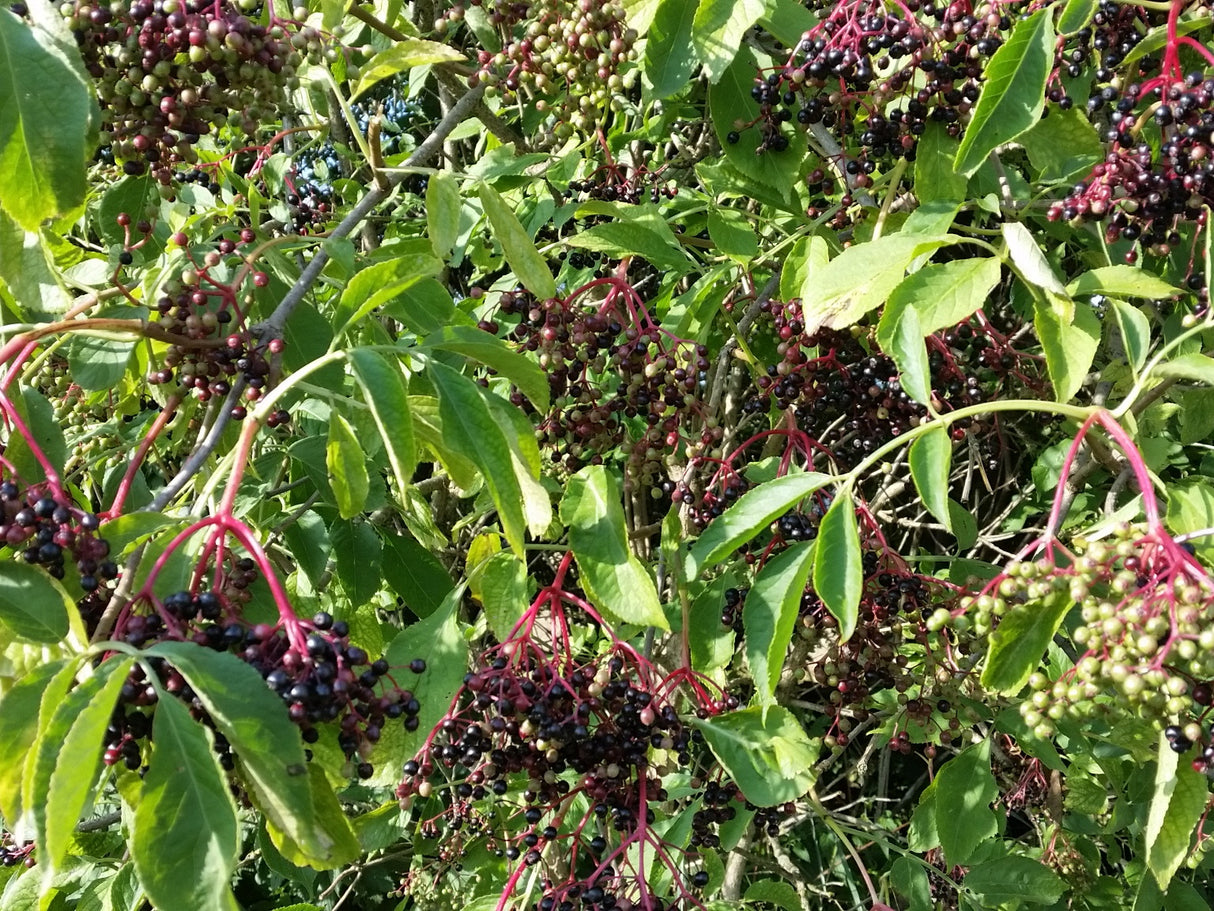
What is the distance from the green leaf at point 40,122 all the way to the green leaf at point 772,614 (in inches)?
44.2

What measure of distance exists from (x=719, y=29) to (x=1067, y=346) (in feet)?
2.95

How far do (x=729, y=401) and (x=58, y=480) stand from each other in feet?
6.91

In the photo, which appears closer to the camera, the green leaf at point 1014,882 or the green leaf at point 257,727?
the green leaf at point 257,727

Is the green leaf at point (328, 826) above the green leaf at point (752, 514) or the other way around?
the other way around

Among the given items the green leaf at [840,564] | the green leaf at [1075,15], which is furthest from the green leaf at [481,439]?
the green leaf at [1075,15]

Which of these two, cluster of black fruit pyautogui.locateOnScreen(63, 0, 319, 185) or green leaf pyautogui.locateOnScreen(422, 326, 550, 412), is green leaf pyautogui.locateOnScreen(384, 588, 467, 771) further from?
cluster of black fruit pyautogui.locateOnScreen(63, 0, 319, 185)

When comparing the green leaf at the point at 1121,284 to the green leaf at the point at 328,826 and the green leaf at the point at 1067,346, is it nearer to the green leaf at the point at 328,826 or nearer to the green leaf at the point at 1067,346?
the green leaf at the point at 1067,346

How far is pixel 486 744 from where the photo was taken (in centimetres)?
166

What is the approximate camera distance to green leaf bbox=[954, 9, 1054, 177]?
1775mm

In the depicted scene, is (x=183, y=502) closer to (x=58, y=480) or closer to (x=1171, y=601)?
(x=58, y=480)

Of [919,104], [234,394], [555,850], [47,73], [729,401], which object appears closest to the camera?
[47,73]

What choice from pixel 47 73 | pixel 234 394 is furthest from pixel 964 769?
pixel 47 73

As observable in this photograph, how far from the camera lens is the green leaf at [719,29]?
6.70 feet

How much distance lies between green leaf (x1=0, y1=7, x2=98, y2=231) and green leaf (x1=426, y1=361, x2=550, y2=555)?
518 mm
